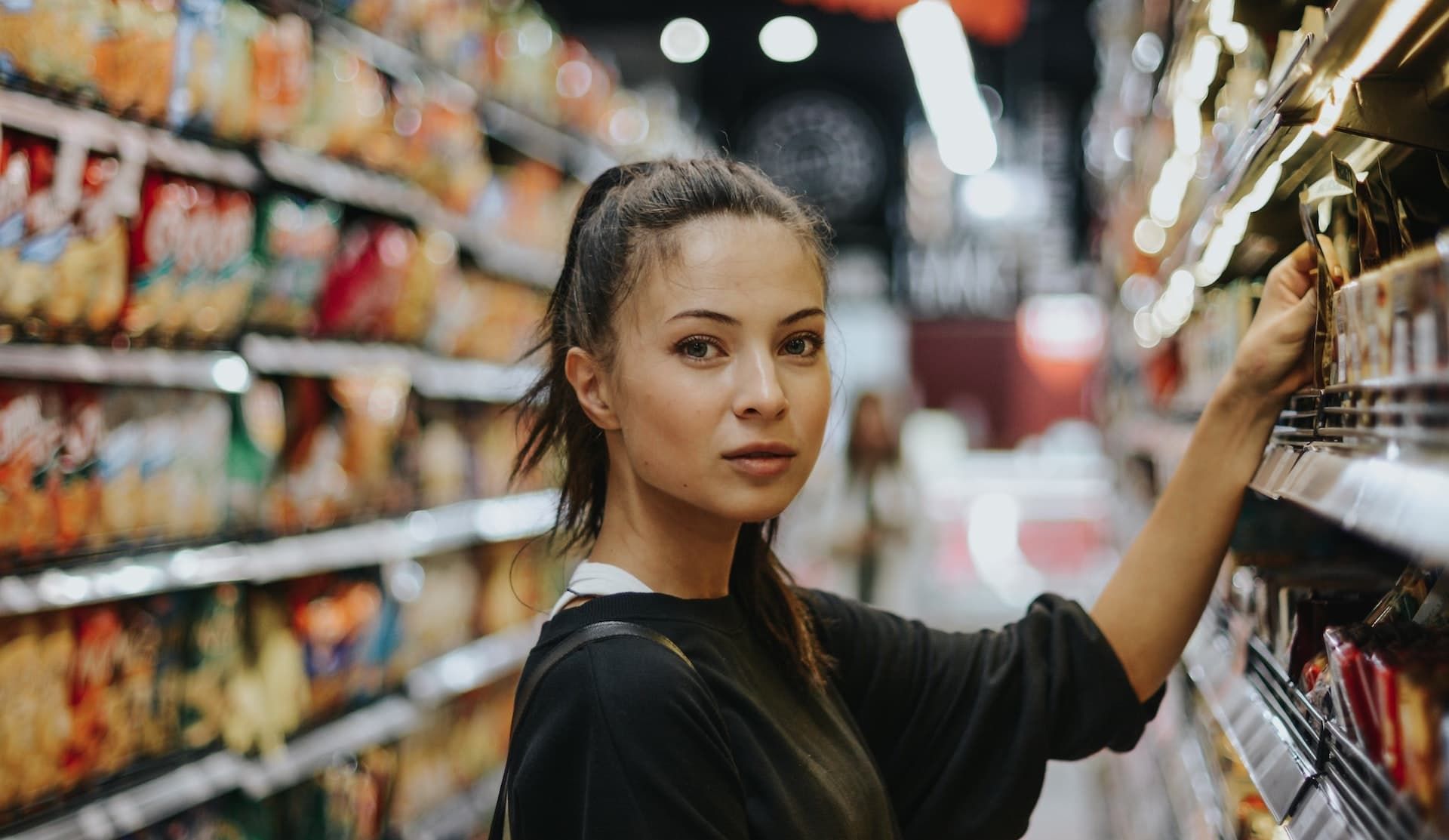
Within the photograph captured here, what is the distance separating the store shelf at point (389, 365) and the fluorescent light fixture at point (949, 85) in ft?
10.4

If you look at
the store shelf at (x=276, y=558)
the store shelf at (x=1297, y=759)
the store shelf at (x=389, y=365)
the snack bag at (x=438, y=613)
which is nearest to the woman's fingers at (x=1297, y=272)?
the store shelf at (x=1297, y=759)

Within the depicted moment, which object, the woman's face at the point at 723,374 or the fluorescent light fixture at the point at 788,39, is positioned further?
the fluorescent light fixture at the point at 788,39

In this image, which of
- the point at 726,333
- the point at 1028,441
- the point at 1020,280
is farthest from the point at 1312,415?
the point at 1028,441

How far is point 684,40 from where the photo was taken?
1009cm

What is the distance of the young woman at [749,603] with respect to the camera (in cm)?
113

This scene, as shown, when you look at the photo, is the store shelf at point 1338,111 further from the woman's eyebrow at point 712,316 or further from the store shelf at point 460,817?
the store shelf at point 460,817

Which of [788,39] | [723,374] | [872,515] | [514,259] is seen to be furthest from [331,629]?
[788,39]

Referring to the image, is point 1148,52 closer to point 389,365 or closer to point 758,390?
point 389,365

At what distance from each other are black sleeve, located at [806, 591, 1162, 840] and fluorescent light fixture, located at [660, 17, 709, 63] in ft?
28.8

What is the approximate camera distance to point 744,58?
34.8ft

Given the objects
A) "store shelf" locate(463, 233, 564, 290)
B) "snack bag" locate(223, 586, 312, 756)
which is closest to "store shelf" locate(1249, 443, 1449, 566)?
"snack bag" locate(223, 586, 312, 756)

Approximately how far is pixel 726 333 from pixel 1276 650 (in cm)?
71

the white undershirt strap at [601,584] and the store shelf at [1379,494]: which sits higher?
the store shelf at [1379,494]

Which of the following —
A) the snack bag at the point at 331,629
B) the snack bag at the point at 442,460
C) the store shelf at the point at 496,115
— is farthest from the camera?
the snack bag at the point at 442,460
